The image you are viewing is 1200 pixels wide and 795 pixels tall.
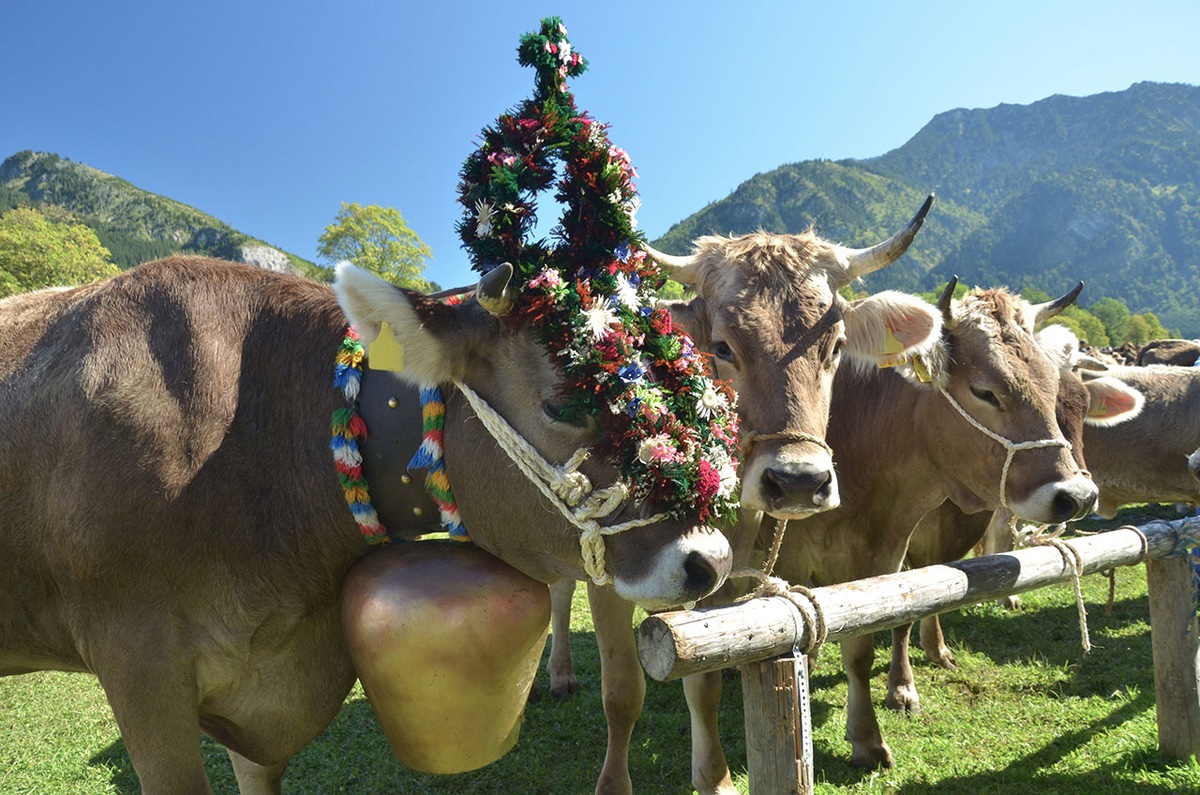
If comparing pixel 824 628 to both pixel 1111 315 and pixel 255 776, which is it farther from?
pixel 1111 315

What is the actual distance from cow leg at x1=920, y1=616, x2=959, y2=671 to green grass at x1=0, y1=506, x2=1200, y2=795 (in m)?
0.12

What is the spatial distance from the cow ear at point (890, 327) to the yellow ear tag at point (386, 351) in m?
2.83

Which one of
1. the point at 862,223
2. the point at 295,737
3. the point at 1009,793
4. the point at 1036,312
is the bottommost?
the point at 1009,793

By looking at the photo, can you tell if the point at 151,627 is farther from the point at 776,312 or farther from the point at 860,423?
the point at 860,423

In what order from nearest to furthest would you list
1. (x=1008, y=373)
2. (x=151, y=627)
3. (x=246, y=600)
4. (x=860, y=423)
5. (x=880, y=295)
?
(x=151, y=627) → (x=246, y=600) → (x=880, y=295) → (x=1008, y=373) → (x=860, y=423)

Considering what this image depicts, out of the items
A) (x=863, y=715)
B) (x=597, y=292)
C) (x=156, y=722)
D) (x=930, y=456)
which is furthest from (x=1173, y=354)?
(x=156, y=722)

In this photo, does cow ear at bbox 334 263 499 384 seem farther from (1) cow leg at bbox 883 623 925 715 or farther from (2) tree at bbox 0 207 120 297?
(2) tree at bbox 0 207 120 297

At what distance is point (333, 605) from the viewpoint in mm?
2652

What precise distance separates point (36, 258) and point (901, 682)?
46327 mm

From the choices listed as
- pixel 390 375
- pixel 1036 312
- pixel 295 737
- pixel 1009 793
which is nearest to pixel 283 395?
pixel 390 375

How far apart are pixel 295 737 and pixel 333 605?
52cm

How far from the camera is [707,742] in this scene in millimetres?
3986

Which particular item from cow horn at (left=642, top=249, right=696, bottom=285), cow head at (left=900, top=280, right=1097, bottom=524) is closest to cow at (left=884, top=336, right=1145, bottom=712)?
cow head at (left=900, top=280, right=1097, bottom=524)

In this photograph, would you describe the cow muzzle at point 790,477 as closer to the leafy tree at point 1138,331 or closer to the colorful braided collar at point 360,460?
the colorful braided collar at point 360,460
